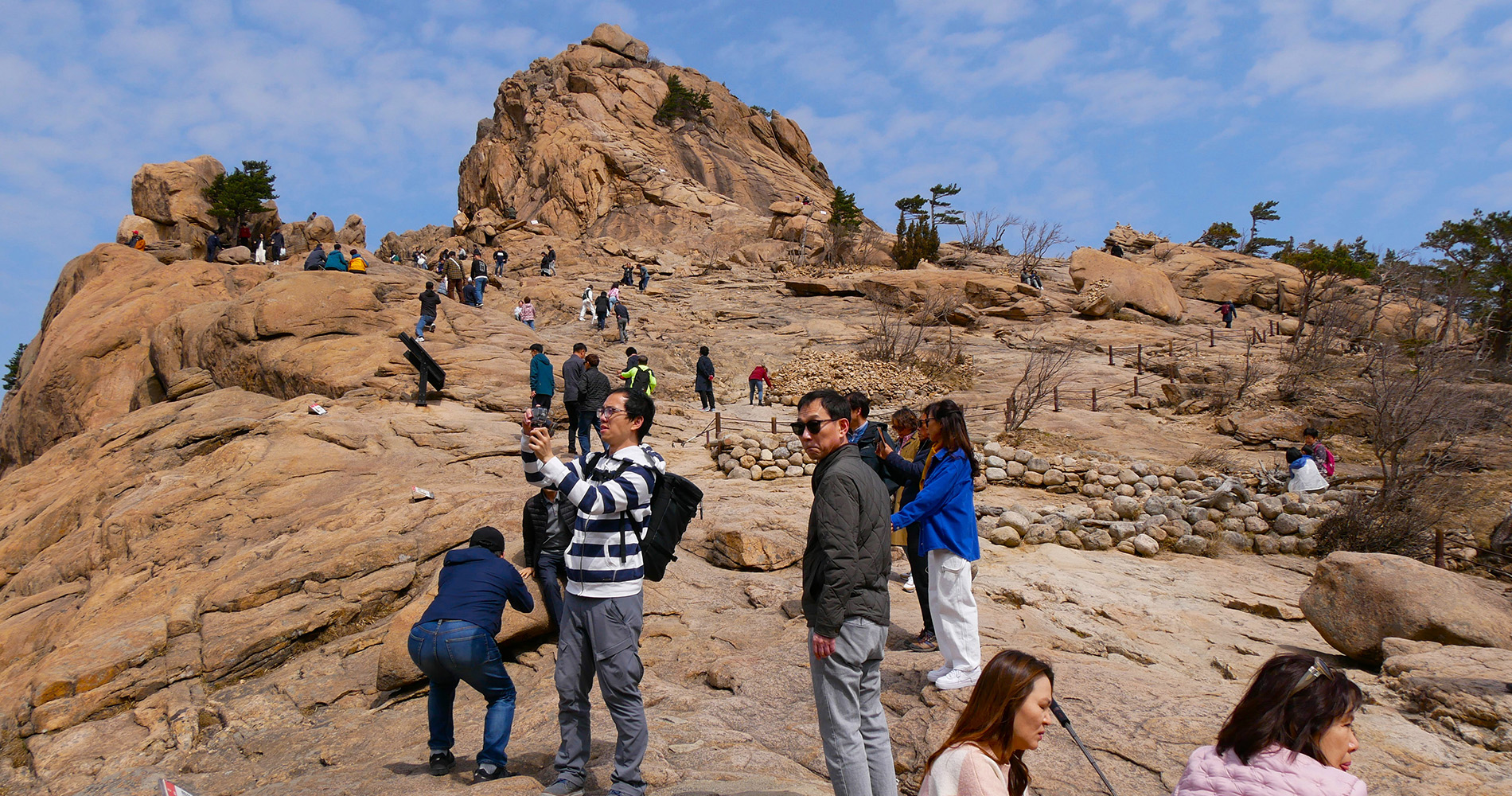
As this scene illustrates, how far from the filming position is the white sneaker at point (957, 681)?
14.3ft

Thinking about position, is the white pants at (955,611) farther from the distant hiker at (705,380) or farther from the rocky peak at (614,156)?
the rocky peak at (614,156)

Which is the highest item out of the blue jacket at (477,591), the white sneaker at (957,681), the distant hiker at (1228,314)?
the distant hiker at (1228,314)

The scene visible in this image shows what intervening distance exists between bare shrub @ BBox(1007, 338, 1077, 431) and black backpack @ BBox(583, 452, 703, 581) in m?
12.2

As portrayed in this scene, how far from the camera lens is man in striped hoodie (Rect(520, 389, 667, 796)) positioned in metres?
3.37

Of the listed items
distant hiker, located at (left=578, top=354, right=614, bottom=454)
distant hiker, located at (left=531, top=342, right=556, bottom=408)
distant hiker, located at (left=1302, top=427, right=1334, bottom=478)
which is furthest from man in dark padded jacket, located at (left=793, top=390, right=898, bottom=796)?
distant hiker, located at (left=1302, top=427, right=1334, bottom=478)

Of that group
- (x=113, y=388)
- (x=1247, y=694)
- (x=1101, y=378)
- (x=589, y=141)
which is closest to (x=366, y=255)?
(x=113, y=388)

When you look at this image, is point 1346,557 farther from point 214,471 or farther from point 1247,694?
point 214,471

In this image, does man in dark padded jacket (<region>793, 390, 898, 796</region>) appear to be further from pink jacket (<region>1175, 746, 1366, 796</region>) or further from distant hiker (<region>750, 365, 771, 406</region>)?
distant hiker (<region>750, 365, 771, 406</region>)

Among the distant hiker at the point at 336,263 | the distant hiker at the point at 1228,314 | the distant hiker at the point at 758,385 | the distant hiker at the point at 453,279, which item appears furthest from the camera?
the distant hiker at the point at 1228,314

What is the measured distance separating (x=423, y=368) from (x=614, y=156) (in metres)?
34.0

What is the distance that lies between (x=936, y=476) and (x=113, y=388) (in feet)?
69.2

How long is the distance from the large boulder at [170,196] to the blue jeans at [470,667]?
37.0 m

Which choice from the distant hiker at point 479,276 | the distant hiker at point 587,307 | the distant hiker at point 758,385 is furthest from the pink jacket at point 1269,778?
the distant hiker at point 587,307

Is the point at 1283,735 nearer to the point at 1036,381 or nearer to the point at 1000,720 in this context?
the point at 1000,720
